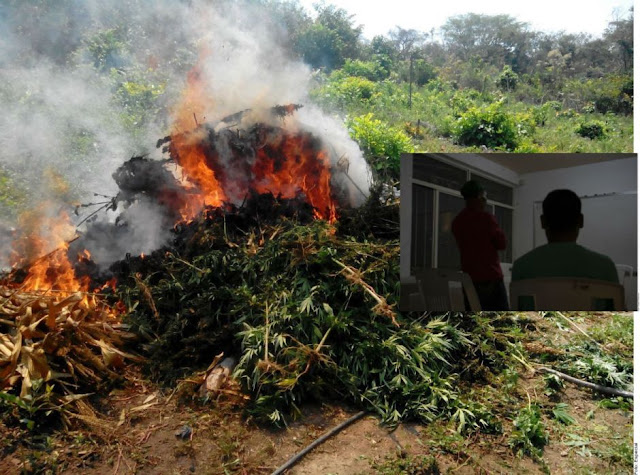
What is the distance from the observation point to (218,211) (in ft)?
20.8

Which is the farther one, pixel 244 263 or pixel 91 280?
pixel 91 280

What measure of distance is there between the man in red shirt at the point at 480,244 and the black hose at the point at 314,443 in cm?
146

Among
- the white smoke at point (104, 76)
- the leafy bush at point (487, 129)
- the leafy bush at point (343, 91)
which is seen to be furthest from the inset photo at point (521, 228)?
the leafy bush at point (343, 91)

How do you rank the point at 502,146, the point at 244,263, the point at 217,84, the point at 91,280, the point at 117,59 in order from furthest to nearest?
the point at 117,59 < the point at 502,146 < the point at 217,84 < the point at 91,280 < the point at 244,263

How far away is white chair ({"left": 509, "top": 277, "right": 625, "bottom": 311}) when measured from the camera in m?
3.95

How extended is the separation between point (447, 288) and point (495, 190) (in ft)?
2.86

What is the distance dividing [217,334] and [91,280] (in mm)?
2332

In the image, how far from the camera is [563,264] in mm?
3957

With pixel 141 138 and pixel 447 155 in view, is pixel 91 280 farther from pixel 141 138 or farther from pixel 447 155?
pixel 141 138

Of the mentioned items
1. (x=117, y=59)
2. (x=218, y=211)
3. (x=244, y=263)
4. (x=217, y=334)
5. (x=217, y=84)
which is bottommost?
(x=217, y=334)

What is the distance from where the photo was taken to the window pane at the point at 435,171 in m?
4.01

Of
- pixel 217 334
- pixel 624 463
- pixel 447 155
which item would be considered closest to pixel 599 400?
pixel 624 463

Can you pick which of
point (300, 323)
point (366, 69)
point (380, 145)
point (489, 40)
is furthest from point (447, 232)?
point (489, 40)

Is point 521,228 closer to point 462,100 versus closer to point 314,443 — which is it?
point 314,443
